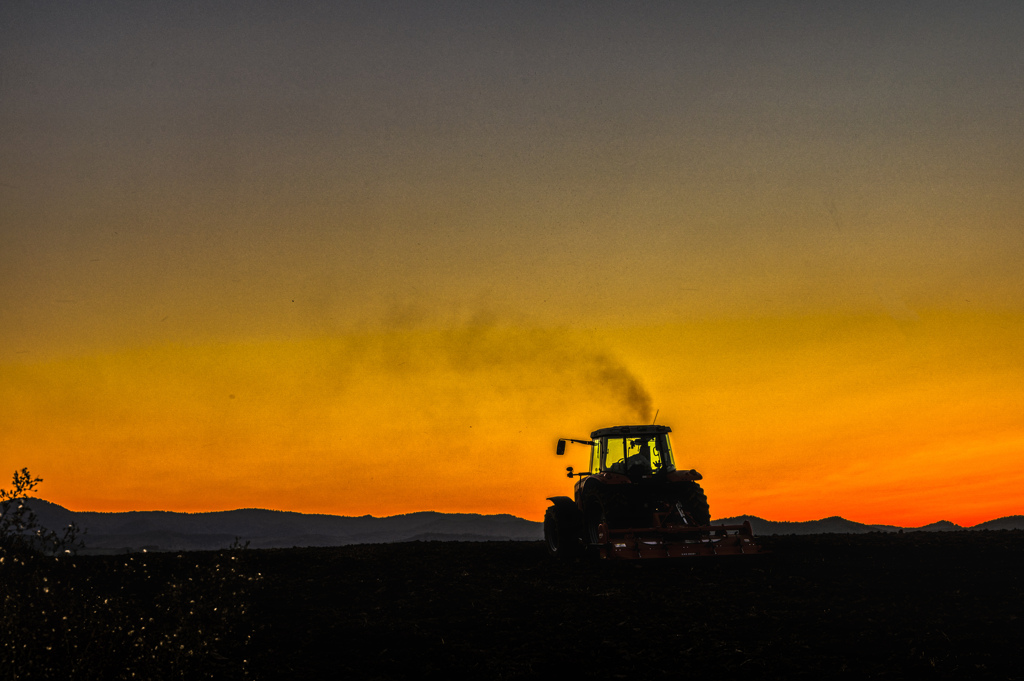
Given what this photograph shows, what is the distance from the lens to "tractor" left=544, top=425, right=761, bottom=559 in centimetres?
1930

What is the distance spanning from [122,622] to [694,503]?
12149 mm

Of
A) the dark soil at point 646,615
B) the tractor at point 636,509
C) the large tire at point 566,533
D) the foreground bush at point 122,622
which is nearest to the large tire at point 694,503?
the tractor at point 636,509

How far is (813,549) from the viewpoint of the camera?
2198 cm

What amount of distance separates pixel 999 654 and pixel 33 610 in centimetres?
1490

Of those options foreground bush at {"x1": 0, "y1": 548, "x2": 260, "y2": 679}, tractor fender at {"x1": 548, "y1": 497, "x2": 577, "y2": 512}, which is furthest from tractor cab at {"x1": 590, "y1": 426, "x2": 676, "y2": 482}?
foreground bush at {"x1": 0, "y1": 548, "x2": 260, "y2": 679}

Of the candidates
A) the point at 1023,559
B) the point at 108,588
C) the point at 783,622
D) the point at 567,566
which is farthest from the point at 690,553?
the point at 108,588

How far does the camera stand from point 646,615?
612 inches

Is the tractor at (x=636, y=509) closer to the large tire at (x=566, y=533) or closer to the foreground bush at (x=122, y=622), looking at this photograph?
the large tire at (x=566, y=533)

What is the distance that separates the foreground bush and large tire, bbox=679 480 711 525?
9.45 m

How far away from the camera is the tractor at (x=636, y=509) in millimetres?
19297

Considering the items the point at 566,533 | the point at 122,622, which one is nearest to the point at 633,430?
the point at 566,533

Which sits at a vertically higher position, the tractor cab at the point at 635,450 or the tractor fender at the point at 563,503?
the tractor cab at the point at 635,450

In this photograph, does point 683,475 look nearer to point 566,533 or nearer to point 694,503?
point 694,503

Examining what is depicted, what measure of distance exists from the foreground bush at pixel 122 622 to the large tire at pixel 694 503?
9.45m
